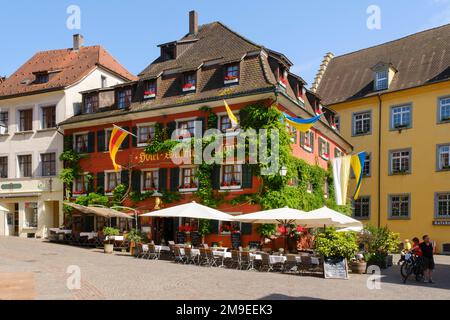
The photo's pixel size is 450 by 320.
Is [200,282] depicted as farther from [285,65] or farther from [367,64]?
[367,64]

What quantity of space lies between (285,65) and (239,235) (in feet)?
31.4

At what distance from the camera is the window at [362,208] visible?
38.2 meters

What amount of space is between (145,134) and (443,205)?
1977 centimetres

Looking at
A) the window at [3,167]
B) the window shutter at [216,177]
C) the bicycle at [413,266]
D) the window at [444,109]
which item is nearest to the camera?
the bicycle at [413,266]

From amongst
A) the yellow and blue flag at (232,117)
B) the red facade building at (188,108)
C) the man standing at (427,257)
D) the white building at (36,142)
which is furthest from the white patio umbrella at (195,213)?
the white building at (36,142)

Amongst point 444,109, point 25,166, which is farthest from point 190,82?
point 444,109

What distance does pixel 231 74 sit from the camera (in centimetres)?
2766

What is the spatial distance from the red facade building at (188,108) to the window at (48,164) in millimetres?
1735

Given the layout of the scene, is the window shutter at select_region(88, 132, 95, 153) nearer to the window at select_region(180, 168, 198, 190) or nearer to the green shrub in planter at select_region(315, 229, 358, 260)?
the window at select_region(180, 168, 198, 190)

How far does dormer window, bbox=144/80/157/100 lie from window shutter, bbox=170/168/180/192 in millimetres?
4661

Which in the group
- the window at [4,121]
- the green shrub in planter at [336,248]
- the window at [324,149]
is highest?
the window at [4,121]

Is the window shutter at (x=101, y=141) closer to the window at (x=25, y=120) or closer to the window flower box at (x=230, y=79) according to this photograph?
the window at (x=25, y=120)

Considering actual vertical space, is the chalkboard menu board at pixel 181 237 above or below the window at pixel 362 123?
below

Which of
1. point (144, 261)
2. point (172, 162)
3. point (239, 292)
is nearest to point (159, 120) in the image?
point (172, 162)
